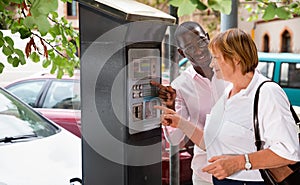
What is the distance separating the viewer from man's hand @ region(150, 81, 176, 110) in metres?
2.38

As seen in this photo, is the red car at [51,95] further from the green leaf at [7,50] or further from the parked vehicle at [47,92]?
the green leaf at [7,50]

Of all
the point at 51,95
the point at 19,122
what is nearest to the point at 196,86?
the point at 19,122

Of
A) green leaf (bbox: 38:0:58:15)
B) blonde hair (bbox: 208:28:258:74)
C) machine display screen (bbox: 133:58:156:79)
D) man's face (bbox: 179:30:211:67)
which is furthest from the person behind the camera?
man's face (bbox: 179:30:211:67)

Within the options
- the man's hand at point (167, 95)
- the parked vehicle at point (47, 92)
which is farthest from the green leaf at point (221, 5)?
the parked vehicle at point (47, 92)

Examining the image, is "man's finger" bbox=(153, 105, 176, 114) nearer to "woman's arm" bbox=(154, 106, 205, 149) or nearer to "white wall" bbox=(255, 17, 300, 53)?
"woman's arm" bbox=(154, 106, 205, 149)

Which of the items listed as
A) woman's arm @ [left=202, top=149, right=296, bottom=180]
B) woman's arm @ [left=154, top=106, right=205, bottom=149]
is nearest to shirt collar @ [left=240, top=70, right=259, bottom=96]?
woman's arm @ [left=202, top=149, right=296, bottom=180]

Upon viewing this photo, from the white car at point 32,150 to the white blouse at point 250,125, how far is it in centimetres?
96

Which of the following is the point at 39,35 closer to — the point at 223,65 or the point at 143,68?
the point at 143,68

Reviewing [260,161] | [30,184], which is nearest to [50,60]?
[30,184]

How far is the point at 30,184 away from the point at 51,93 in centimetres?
308

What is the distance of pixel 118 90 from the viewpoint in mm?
2166

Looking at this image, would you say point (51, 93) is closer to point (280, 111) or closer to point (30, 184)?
point (30, 184)

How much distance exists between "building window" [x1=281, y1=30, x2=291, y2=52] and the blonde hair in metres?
16.6

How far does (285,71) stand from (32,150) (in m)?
6.25
